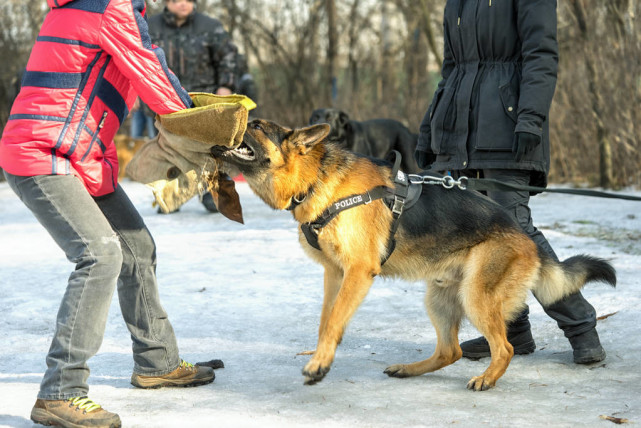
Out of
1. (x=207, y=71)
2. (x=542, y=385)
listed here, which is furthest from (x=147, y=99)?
(x=207, y=71)

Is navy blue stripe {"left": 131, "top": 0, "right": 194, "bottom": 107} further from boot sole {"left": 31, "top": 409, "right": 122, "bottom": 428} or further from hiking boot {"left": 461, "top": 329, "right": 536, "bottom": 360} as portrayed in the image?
hiking boot {"left": 461, "top": 329, "right": 536, "bottom": 360}

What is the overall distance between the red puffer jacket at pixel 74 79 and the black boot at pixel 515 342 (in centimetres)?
223

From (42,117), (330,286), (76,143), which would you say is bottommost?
(330,286)

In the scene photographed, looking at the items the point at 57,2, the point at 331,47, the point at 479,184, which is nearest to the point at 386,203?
the point at 479,184

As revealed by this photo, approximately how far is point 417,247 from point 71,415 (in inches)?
73.0

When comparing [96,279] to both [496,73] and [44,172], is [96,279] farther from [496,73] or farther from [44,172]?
[496,73]

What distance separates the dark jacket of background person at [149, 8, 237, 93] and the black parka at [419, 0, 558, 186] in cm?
466

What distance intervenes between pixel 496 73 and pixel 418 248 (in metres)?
1.13

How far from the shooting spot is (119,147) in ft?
44.5

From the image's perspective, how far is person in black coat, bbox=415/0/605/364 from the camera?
12.6 feet

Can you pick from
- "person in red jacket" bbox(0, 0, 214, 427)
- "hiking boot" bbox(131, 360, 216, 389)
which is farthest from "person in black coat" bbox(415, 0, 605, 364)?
"person in red jacket" bbox(0, 0, 214, 427)

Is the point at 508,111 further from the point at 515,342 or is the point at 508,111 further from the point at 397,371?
the point at 397,371

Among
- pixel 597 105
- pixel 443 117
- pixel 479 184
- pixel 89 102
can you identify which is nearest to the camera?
pixel 89 102

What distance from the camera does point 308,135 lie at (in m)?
3.76
